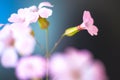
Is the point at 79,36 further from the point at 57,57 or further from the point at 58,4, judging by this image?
the point at 57,57

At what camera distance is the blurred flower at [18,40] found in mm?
365

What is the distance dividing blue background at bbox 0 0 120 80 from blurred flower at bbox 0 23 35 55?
2.79 feet

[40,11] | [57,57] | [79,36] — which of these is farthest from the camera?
[79,36]

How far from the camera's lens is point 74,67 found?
33cm

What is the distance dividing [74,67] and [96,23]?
101cm

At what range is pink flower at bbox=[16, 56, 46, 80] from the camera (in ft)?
1.12

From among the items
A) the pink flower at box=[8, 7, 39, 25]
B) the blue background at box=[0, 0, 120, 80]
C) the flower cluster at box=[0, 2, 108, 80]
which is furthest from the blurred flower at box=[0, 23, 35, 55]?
the blue background at box=[0, 0, 120, 80]

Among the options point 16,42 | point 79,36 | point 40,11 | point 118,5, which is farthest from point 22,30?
point 118,5

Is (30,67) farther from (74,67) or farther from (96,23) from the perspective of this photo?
(96,23)

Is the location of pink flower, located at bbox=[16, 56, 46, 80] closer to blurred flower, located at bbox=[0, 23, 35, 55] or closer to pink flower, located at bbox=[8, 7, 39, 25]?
blurred flower, located at bbox=[0, 23, 35, 55]

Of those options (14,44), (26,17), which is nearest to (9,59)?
(14,44)

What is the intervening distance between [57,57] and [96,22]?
1.02m

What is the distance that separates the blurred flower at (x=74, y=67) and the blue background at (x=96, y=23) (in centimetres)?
92

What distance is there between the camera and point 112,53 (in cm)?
131
